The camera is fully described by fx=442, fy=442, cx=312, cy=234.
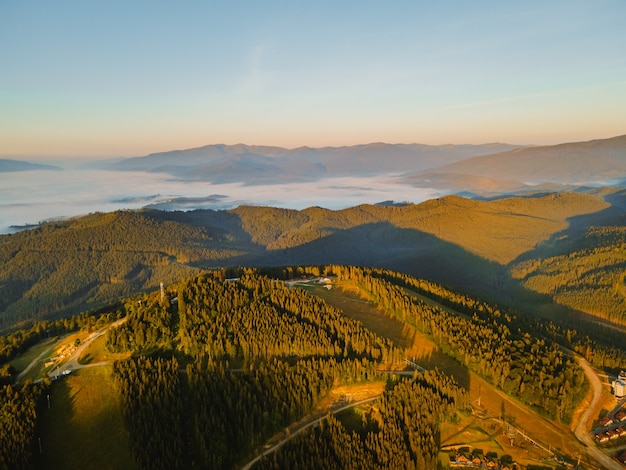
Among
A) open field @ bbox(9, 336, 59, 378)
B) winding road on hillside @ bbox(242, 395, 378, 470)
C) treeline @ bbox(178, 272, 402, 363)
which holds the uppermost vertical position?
treeline @ bbox(178, 272, 402, 363)

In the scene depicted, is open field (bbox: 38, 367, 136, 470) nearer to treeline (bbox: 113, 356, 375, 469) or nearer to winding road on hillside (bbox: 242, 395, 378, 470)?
treeline (bbox: 113, 356, 375, 469)

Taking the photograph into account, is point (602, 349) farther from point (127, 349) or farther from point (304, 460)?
point (127, 349)

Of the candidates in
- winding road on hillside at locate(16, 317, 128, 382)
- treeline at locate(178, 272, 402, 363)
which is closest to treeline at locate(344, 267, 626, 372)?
treeline at locate(178, 272, 402, 363)

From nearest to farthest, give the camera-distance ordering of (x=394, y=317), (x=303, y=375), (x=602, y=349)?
(x=303, y=375), (x=602, y=349), (x=394, y=317)

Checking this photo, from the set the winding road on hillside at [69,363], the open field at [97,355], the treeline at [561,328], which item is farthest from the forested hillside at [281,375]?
the winding road on hillside at [69,363]

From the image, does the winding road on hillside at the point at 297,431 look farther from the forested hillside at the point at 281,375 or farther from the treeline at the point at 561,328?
the treeline at the point at 561,328

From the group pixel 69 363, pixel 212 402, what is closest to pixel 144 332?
pixel 69 363

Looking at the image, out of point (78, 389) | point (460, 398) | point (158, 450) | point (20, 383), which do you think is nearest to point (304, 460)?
point (158, 450)
